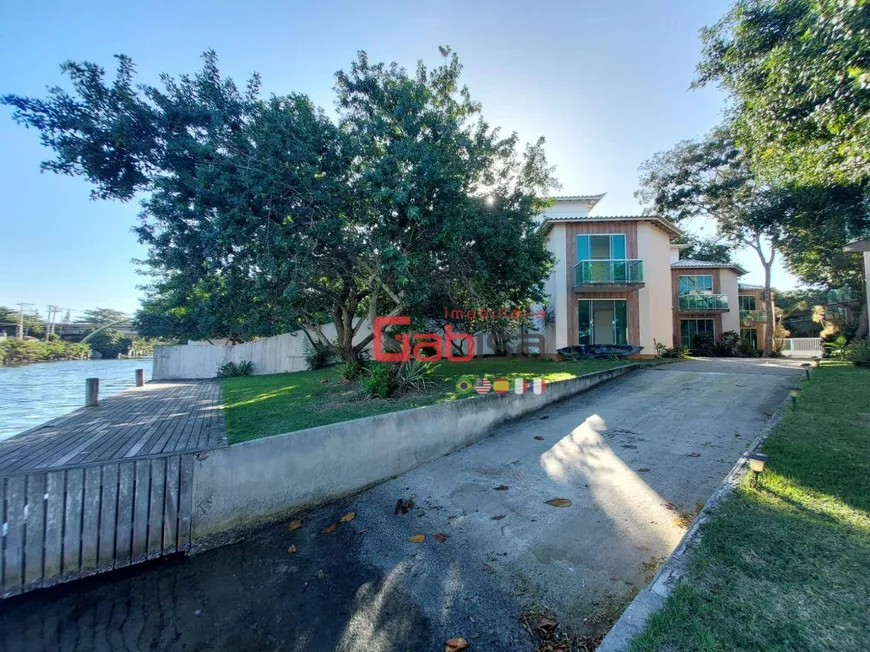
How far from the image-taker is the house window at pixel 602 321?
1556cm

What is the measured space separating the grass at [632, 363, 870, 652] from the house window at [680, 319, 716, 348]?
19375 mm

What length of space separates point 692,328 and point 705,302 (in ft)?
7.23

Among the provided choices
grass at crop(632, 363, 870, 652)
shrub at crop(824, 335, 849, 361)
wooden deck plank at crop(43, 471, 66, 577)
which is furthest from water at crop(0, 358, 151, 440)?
shrub at crop(824, 335, 849, 361)

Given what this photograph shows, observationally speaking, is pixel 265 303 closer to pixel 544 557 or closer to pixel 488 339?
pixel 544 557

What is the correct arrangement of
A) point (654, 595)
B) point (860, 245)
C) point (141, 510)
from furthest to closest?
point (860, 245) < point (141, 510) < point (654, 595)

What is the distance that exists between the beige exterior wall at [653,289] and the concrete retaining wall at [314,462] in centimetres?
1284

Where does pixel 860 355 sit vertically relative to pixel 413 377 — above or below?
above

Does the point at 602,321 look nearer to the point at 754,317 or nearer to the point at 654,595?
the point at 754,317

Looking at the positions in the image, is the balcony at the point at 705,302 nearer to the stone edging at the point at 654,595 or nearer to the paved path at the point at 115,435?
the stone edging at the point at 654,595

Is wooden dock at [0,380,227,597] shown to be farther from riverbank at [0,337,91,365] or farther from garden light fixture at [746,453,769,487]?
riverbank at [0,337,91,365]

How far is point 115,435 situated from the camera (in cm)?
567

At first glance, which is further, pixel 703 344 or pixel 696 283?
pixel 696 283

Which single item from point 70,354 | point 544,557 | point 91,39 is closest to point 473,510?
point 544,557

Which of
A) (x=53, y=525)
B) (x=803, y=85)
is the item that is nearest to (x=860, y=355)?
(x=803, y=85)
